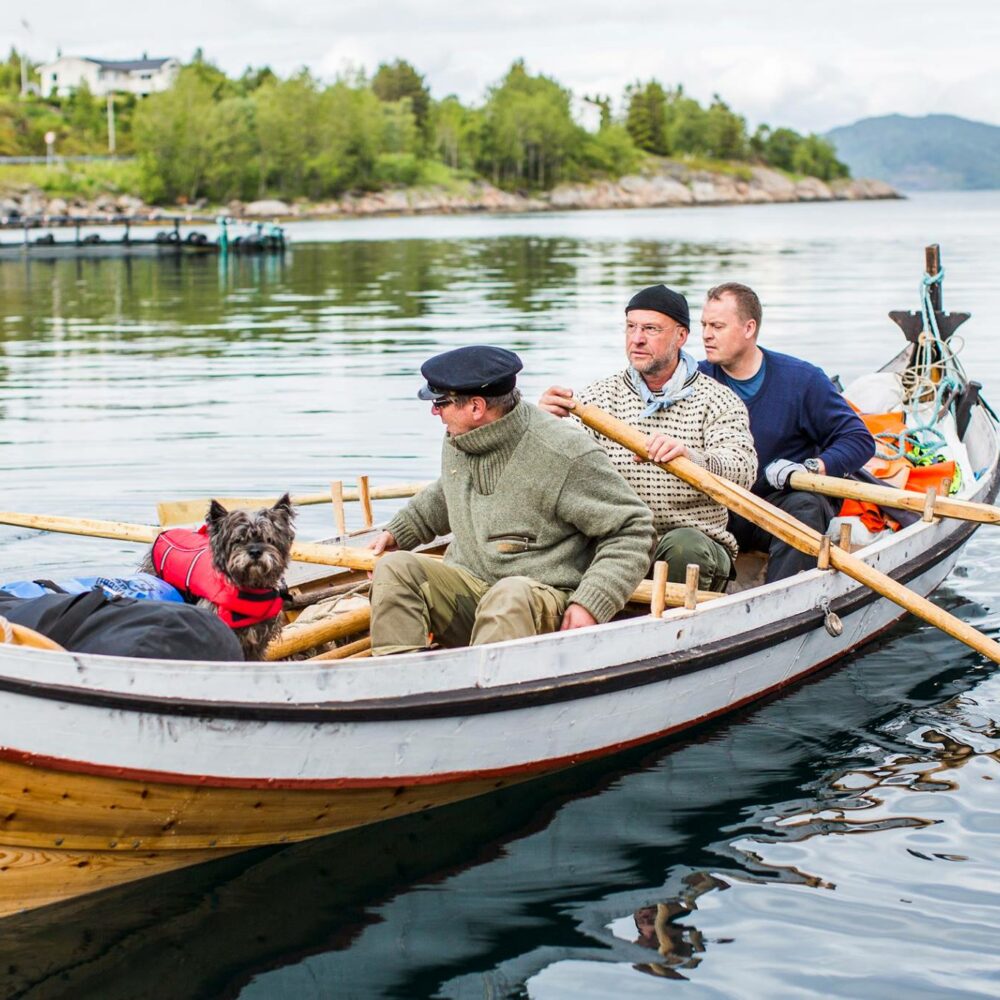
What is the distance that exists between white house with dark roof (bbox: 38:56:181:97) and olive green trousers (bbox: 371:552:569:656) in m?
151

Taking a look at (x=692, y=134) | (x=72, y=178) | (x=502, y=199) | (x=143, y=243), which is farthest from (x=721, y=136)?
(x=143, y=243)

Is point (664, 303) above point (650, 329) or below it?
above

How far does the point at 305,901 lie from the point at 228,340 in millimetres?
20237

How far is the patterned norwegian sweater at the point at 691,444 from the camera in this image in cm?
697

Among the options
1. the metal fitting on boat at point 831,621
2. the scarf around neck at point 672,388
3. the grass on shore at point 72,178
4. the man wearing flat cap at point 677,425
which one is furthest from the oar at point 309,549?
the grass on shore at point 72,178

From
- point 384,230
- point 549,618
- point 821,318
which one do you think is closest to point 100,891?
point 549,618

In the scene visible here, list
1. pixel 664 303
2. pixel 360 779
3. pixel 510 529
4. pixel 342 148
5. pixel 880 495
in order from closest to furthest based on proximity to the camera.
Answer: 1. pixel 360 779
2. pixel 510 529
3. pixel 664 303
4. pixel 880 495
5. pixel 342 148

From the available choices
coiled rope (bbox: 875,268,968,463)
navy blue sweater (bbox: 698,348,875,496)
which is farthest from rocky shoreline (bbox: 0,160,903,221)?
navy blue sweater (bbox: 698,348,875,496)

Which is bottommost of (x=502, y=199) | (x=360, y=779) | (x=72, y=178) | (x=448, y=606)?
(x=360, y=779)

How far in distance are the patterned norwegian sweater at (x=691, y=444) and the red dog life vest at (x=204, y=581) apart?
1988 mm

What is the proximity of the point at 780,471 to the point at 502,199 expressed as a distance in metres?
135

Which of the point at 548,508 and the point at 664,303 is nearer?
the point at 548,508

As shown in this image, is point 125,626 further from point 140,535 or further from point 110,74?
point 110,74

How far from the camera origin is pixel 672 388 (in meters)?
7.01
